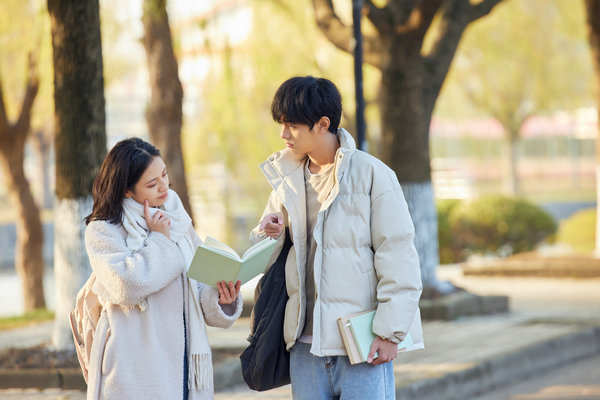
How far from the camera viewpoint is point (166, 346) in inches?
150

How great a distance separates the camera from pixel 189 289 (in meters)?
3.86

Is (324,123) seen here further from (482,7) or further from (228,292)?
(482,7)

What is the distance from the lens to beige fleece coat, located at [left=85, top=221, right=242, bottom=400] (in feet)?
12.1

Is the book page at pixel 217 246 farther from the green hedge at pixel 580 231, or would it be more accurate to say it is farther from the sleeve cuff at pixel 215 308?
the green hedge at pixel 580 231

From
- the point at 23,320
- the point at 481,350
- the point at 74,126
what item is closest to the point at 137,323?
the point at 74,126

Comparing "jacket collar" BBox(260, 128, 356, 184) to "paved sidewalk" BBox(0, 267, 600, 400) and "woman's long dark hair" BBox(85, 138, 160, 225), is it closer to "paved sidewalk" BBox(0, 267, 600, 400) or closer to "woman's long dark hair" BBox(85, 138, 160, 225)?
"woman's long dark hair" BBox(85, 138, 160, 225)

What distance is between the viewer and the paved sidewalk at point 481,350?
725 cm

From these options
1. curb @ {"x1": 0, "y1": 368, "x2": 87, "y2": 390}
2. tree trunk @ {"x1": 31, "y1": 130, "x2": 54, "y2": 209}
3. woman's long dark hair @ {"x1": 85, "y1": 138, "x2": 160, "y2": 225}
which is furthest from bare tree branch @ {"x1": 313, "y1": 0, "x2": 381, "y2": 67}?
tree trunk @ {"x1": 31, "y1": 130, "x2": 54, "y2": 209}

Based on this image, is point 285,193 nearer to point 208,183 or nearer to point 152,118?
point 152,118

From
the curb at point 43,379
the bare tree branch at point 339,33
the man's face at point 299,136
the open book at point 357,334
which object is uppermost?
the bare tree branch at point 339,33

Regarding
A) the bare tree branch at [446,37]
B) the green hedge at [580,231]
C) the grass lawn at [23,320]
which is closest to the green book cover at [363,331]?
the bare tree branch at [446,37]

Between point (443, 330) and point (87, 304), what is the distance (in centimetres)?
635

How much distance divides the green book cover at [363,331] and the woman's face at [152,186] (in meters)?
0.92

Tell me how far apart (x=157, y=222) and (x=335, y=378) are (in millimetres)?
940
